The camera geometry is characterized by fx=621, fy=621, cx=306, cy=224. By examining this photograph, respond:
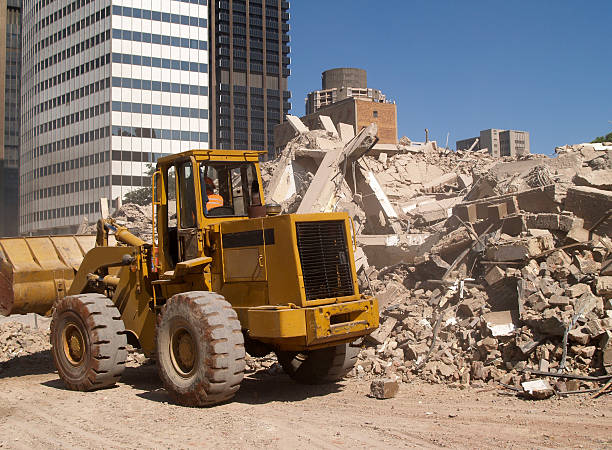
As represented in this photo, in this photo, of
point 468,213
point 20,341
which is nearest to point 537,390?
point 468,213

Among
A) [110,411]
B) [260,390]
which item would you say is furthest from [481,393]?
[110,411]

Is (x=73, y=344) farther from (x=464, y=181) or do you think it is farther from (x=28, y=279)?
(x=464, y=181)

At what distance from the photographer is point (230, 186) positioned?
26.6 feet

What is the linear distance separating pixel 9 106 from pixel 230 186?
397ft

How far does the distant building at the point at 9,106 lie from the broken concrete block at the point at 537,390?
364ft

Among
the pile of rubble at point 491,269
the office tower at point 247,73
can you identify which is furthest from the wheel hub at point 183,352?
the office tower at point 247,73

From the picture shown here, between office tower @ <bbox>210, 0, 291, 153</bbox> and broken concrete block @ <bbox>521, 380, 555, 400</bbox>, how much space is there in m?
101

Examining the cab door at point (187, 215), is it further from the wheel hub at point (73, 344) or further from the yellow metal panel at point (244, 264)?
the wheel hub at point (73, 344)

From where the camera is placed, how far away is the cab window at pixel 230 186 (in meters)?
7.81

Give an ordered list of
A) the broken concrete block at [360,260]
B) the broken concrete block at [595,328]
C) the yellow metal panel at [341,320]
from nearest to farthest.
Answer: the yellow metal panel at [341,320] < the broken concrete block at [595,328] < the broken concrete block at [360,260]

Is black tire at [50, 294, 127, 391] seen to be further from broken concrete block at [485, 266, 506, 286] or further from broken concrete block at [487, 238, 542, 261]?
broken concrete block at [487, 238, 542, 261]

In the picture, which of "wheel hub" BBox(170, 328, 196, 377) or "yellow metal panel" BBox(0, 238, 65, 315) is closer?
"wheel hub" BBox(170, 328, 196, 377)

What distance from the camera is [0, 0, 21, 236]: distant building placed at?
108 metres

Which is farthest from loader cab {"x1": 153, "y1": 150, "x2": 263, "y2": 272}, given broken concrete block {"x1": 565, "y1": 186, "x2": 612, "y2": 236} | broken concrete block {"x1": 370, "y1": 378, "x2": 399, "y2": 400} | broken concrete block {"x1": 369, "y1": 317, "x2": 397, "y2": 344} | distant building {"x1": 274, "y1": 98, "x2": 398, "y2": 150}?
distant building {"x1": 274, "y1": 98, "x2": 398, "y2": 150}
